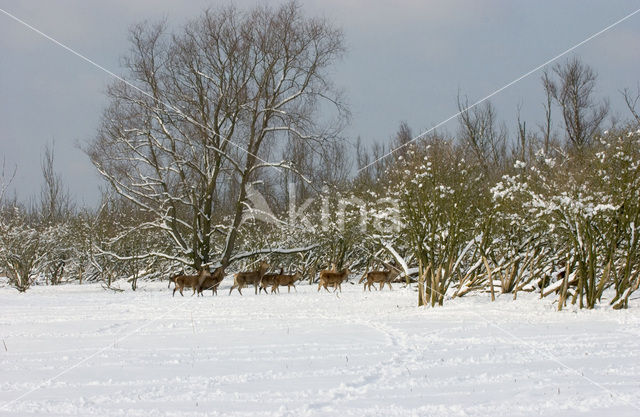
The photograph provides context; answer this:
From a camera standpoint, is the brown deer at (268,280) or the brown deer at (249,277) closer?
the brown deer at (268,280)

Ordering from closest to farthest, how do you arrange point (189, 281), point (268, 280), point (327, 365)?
point (327, 365), point (189, 281), point (268, 280)

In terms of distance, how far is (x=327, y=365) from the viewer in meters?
7.47

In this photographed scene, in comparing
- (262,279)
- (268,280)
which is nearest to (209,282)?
(262,279)

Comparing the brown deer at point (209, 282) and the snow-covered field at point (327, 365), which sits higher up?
the brown deer at point (209, 282)

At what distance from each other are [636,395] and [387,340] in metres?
4.17

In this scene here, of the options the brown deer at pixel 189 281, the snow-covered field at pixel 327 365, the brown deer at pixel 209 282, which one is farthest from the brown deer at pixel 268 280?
the snow-covered field at pixel 327 365

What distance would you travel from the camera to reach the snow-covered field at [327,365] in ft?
18.2

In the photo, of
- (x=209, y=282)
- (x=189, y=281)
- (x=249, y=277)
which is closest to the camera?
(x=189, y=281)

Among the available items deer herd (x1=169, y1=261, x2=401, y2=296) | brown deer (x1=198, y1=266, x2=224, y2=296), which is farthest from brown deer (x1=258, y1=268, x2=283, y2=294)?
brown deer (x1=198, y1=266, x2=224, y2=296)

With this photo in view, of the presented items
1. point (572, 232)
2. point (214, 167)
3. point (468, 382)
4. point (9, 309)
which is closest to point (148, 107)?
point (214, 167)

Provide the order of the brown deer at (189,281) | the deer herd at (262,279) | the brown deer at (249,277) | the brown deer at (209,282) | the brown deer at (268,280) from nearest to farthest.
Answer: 1. the brown deer at (189,281)
2. the deer herd at (262,279)
3. the brown deer at (209,282)
4. the brown deer at (268,280)
5. the brown deer at (249,277)

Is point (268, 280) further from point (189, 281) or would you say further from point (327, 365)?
point (327, 365)

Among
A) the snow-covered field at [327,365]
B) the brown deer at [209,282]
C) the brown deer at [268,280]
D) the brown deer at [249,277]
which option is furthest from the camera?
the brown deer at [249,277]

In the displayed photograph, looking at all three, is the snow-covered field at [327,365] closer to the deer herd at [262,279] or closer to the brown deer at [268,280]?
the deer herd at [262,279]
